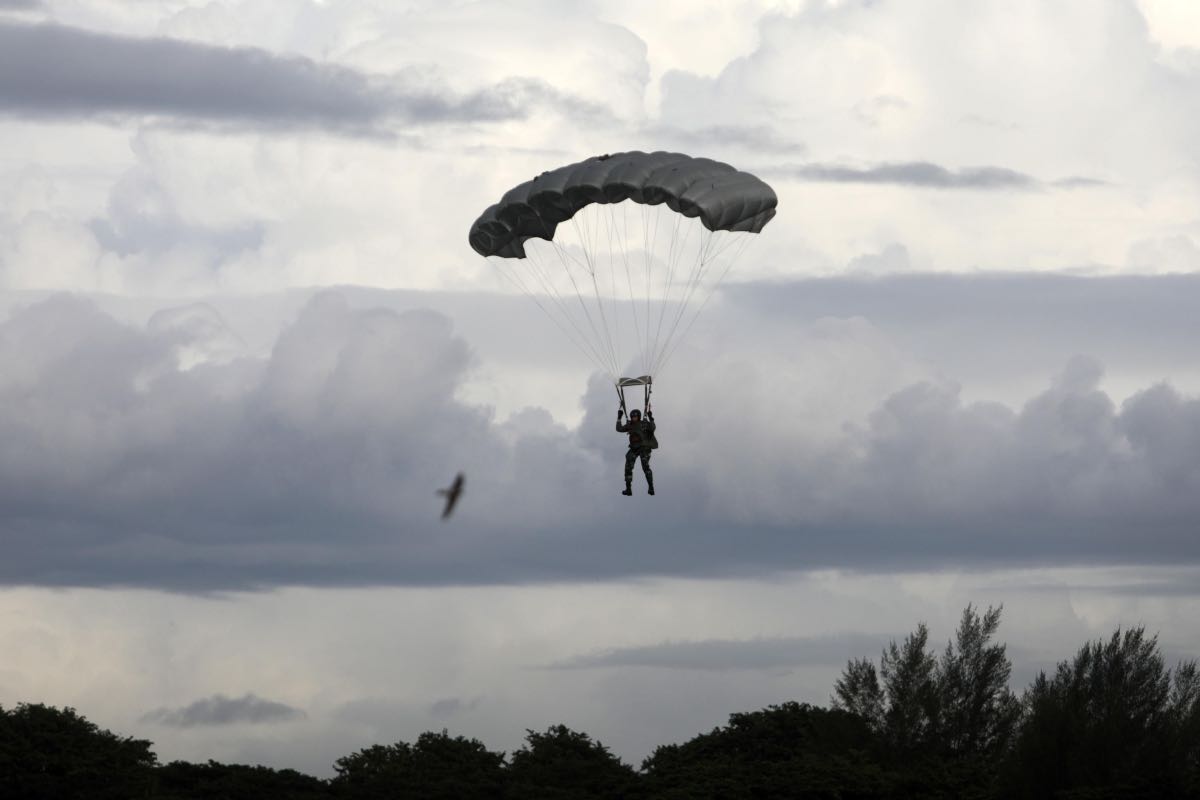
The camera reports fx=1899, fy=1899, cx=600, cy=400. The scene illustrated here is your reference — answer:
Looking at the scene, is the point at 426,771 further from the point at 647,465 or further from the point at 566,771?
the point at 647,465

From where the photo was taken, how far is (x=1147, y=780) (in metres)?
66.1

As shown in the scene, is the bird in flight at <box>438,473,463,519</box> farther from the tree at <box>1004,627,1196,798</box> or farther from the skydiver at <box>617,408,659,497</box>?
the tree at <box>1004,627,1196,798</box>

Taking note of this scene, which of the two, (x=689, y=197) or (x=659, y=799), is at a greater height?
(x=689, y=197)

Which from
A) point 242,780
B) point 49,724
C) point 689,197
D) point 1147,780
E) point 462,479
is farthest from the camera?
point 49,724

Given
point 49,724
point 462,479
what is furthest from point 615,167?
point 49,724

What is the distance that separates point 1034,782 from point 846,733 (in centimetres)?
1102

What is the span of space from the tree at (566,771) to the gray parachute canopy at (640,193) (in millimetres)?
24913

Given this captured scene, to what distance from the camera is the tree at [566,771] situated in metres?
69.9

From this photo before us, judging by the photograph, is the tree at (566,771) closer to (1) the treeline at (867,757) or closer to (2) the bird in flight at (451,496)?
(1) the treeline at (867,757)

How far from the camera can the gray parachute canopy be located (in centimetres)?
4950

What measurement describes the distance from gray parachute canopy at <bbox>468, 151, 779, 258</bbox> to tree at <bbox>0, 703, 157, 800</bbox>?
3024 centimetres

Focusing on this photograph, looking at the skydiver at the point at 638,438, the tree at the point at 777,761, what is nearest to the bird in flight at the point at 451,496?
the skydiver at the point at 638,438

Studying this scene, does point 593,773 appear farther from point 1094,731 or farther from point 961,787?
point 1094,731

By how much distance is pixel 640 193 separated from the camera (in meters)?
49.7
